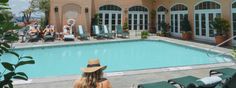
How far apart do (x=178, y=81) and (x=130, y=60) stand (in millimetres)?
8576

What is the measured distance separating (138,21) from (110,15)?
2.79 metres

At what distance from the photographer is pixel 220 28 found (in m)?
17.7

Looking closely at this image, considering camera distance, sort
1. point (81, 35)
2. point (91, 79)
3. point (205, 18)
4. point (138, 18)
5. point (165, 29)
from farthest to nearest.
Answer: point (138, 18)
point (165, 29)
point (81, 35)
point (205, 18)
point (91, 79)

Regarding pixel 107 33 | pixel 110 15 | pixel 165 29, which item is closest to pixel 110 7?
pixel 110 15

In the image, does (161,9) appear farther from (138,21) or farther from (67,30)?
(67,30)

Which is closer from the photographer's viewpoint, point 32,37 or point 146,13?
point 32,37

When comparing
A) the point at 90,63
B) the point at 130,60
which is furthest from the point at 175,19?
the point at 90,63

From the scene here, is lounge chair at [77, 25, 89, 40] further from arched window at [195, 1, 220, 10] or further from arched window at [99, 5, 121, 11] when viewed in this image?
arched window at [195, 1, 220, 10]

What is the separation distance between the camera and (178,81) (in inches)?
244

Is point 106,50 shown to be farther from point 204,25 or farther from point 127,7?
point 127,7

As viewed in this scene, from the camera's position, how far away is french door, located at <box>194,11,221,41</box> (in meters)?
19.5

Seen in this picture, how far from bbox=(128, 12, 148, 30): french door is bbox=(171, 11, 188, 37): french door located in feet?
11.4

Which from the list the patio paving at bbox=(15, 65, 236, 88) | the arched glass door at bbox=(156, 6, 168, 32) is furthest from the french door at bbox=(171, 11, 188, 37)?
the patio paving at bbox=(15, 65, 236, 88)

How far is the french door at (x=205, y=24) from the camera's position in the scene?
19.5m
